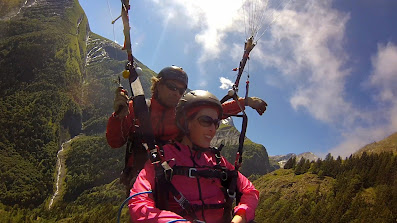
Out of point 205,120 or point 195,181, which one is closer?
point 195,181

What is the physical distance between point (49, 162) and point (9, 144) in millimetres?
29005

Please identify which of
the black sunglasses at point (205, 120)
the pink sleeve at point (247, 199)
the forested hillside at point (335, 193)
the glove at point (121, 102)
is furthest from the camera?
→ the forested hillside at point (335, 193)

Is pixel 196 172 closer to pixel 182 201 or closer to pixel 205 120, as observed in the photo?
pixel 182 201

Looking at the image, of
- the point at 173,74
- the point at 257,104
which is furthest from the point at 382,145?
the point at 173,74

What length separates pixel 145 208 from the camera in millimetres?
2893

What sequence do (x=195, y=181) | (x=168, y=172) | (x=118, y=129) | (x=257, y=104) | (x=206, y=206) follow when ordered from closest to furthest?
(x=168, y=172) → (x=206, y=206) → (x=195, y=181) → (x=118, y=129) → (x=257, y=104)

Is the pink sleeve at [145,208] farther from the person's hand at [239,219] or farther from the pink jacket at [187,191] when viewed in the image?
the person's hand at [239,219]

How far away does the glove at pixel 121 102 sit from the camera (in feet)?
14.6

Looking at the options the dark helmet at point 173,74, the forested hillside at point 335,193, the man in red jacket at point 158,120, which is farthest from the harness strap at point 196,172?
the forested hillside at point 335,193

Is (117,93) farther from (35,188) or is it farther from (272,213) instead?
(35,188)

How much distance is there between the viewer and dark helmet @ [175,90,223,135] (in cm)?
399

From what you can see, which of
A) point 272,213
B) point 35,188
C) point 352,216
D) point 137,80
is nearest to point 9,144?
point 35,188

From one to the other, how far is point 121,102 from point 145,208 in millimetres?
2063

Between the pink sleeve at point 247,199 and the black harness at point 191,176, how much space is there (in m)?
0.11
